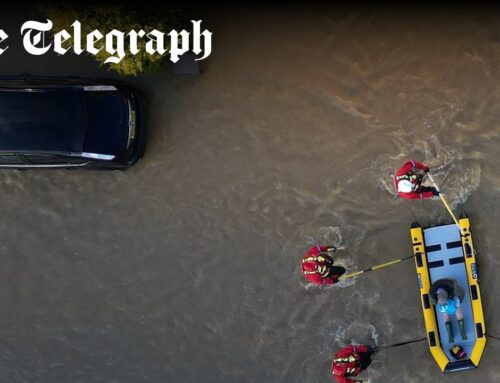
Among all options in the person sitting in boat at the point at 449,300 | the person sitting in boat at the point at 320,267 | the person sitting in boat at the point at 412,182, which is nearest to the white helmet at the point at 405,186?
the person sitting in boat at the point at 412,182

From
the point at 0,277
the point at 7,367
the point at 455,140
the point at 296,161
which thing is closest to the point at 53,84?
the point at 0,277

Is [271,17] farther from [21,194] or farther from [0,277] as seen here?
[0,277]

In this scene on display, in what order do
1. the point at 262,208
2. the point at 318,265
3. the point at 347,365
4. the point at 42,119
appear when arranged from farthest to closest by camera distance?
1. the point at 262,208
2. the point at 347,365
3. the point at 318,265
4. the point at 42,119

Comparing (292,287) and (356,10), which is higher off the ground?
(356,10)

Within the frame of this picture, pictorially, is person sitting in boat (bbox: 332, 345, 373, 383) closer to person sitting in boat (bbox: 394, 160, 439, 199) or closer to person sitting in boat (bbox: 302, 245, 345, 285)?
person sitting in boat (bbox: 302, 245, 345, 285)

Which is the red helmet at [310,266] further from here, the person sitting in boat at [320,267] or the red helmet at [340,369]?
the red helmet at [340,369]

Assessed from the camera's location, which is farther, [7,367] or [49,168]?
[7,367]

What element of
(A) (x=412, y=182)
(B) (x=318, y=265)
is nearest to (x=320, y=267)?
(B) (x=318, y=265)

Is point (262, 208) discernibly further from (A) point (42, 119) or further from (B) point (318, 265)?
(A) point (42, 119)
